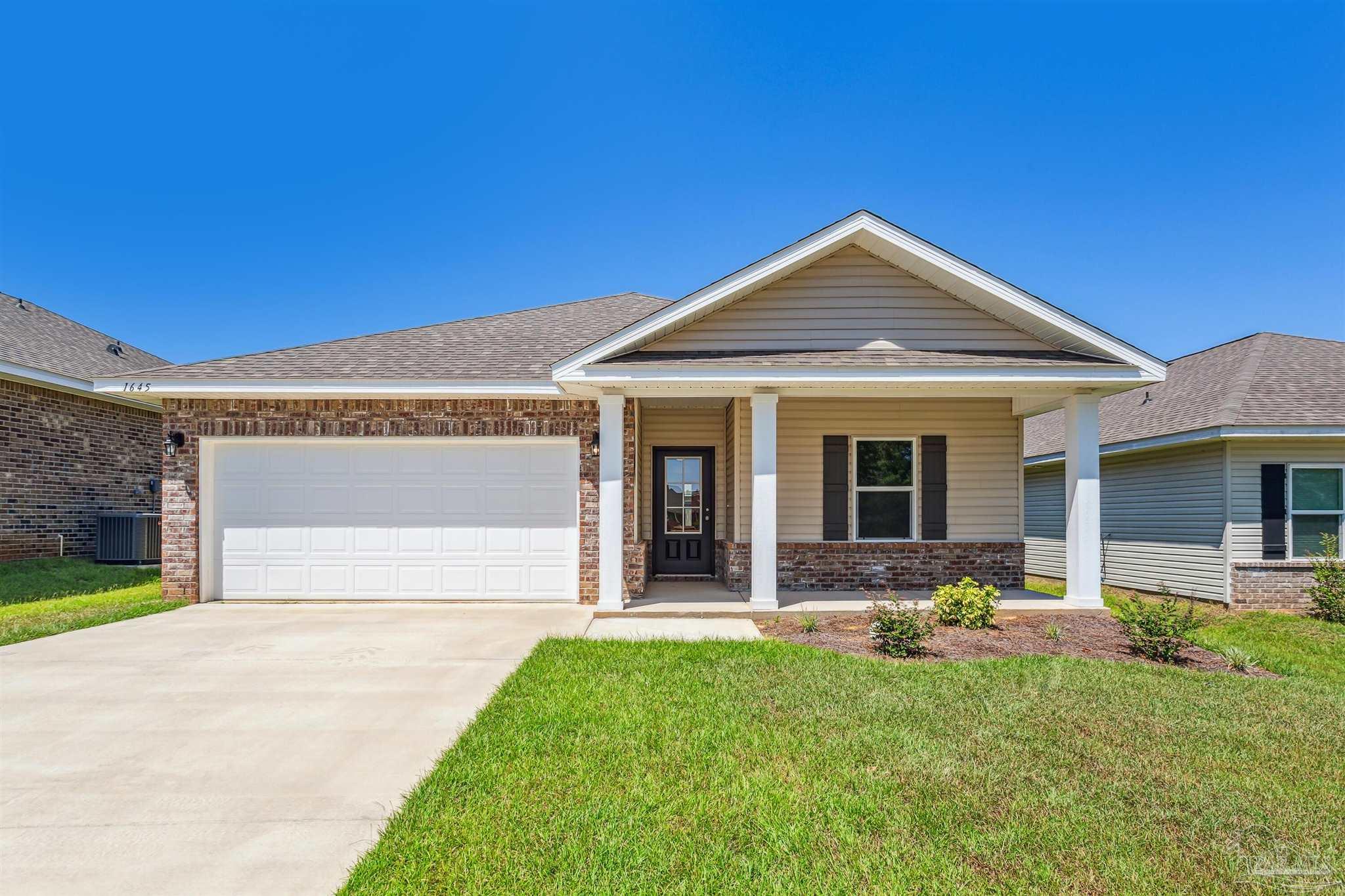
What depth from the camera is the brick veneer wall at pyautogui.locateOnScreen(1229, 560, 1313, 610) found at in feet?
34.6

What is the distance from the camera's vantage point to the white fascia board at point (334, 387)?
9219 mm

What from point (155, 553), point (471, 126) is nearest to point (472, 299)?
point (471, 126)

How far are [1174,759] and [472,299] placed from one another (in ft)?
74.4

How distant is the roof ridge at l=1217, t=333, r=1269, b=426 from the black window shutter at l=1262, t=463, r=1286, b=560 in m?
1.03

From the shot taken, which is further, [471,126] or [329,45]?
[471,126]

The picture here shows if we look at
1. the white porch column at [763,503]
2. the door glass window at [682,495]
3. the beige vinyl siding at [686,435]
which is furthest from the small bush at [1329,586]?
the door glass window at [682,495]

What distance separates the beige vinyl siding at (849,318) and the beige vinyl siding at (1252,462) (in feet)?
15.7

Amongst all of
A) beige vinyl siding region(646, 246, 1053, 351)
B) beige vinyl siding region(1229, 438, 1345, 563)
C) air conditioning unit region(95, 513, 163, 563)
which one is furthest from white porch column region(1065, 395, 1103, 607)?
air conditioning unit region(95, 513, 163, 563)

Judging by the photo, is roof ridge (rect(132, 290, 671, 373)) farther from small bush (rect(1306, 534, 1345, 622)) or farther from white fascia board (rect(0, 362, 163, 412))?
small bush (rect(1306, 534, 1345, 622))

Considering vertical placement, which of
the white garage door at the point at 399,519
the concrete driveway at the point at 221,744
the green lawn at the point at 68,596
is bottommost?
the green lawn at the point at 68,596

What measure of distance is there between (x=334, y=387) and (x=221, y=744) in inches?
231

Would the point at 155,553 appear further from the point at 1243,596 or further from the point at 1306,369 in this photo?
the point at 1306,369

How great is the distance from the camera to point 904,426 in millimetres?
10727

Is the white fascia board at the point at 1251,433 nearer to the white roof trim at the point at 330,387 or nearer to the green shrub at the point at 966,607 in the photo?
the green shrub at the point at 966,607
